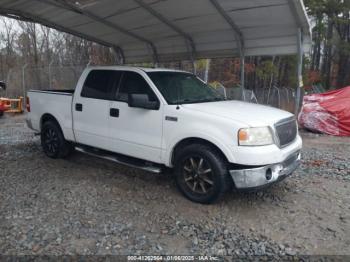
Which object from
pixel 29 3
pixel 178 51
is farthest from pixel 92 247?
pixel 178 51

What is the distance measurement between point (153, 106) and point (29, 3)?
477 centimetres

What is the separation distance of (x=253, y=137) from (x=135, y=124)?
1915 mm

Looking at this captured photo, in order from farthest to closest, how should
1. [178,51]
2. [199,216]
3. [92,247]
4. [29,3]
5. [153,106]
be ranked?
1. [178,51]
2. [29,3]
3. [153,106]
4. [199,216]
5. [92,247]

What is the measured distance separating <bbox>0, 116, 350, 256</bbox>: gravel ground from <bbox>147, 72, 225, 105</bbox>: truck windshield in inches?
57.2

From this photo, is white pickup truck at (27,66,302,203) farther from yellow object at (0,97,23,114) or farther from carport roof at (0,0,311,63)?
yellow object at (0,97,23,114)

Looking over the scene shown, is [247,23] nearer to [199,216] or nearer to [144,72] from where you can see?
[144,72]

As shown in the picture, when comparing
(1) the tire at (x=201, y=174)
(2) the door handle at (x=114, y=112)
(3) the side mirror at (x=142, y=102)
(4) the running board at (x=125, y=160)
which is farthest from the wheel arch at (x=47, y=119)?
(1) the tire at (x=201, y=174)

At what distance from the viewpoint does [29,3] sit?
7.46 m

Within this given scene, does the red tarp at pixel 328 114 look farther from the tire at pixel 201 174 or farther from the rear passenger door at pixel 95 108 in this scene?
the rear passenger door at pixel 95 108

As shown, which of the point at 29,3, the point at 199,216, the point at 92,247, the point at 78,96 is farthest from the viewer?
the point at 29,3

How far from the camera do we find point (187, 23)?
8320 mm

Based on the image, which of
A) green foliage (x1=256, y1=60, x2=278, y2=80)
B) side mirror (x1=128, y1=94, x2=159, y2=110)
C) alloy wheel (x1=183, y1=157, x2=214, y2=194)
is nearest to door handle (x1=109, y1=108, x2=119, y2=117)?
side mirror (x1=128, y1=94, x2=159, y2=110)

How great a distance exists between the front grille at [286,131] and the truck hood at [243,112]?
8 centimetres

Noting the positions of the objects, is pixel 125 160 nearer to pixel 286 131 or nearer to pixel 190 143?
pixel 190 143
